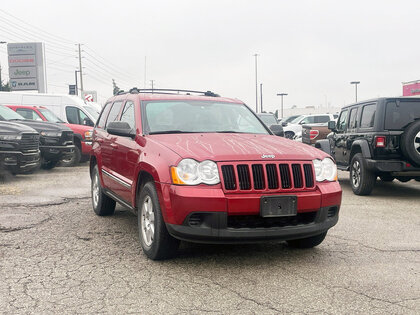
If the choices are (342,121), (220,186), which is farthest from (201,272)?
(342,121)

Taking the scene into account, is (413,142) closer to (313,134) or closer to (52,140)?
(52,140)

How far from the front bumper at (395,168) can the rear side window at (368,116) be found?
78 cm

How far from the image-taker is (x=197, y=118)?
17.5 feet

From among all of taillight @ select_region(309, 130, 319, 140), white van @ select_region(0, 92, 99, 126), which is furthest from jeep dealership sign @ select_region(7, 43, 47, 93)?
taillight @ select_region(309, 130, 319, 140)

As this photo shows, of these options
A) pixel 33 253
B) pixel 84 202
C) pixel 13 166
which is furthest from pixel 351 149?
pixel 13 166

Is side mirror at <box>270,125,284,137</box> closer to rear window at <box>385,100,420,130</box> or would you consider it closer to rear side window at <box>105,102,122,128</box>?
rear side window at <box>105,102,122,128</box>

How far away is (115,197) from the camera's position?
573cm

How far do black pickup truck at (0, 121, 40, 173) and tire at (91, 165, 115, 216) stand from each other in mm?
4241

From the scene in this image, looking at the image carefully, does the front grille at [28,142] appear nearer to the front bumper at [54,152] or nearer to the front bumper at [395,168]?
the front bumper at [54,152]

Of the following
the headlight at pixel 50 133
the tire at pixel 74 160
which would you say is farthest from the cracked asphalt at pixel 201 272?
the tire at pixel 74 160

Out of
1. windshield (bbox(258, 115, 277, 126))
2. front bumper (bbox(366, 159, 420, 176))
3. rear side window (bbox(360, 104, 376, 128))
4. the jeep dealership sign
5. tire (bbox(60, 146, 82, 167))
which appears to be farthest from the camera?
the jeep dealership sign

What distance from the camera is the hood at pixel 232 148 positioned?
4129 millimetres

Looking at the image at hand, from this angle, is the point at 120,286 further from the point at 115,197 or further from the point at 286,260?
the point at 115,197

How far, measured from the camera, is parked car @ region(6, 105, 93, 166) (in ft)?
47.5
